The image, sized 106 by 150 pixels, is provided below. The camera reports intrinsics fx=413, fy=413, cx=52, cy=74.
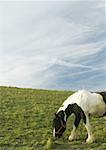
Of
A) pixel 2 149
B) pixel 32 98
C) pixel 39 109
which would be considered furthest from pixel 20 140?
pixel 32 98

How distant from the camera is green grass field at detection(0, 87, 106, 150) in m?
15.0

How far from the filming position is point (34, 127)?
1847 cm

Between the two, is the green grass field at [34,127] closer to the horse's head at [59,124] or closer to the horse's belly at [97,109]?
the horse's head at [59,124]

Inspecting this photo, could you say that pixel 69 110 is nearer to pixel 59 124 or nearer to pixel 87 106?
pixel 59 124

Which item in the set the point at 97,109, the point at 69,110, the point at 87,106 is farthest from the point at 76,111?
the point at 97,109

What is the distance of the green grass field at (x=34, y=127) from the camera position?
49.3 feet

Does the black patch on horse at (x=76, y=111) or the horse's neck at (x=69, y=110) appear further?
the horse's neck at (x=69, y=110)

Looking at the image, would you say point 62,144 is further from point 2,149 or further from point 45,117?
point 45,117

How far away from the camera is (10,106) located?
2445 cm

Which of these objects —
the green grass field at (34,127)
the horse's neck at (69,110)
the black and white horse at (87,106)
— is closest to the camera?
the green grass field at (34,127)

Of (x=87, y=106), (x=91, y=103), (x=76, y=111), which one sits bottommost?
(x=76, y=111)

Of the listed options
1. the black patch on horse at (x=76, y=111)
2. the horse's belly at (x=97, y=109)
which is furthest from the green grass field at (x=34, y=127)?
the horse's belly at (x=97, y=109)

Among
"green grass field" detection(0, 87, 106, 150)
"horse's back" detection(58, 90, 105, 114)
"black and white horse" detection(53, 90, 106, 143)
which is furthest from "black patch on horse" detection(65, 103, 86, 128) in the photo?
"green grass field" detection(0, 87, 106, 150)

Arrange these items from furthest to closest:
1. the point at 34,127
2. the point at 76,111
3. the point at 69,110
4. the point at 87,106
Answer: the point at 34,127, the point at 69,110, the point at 76,111, the point at 87,106
